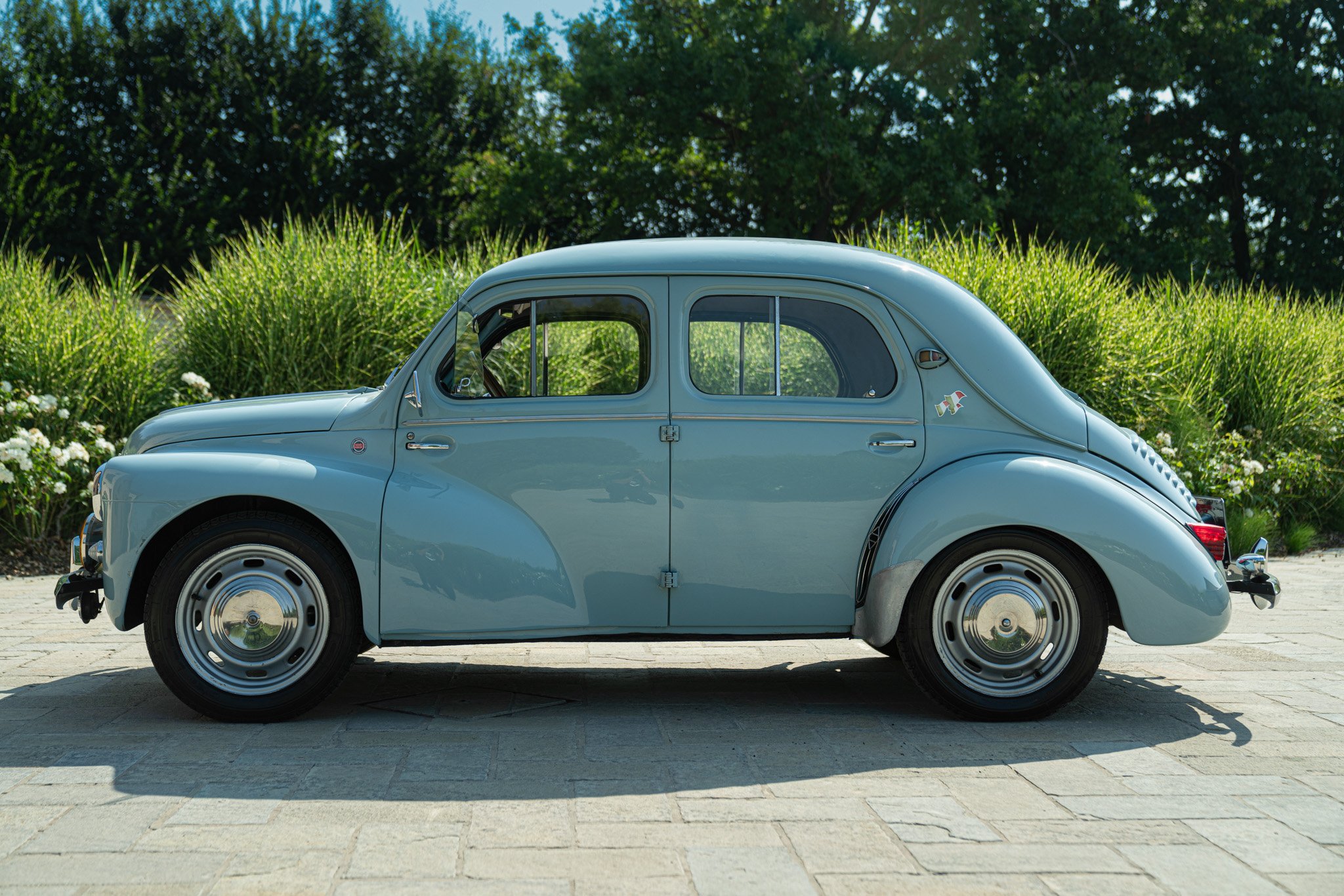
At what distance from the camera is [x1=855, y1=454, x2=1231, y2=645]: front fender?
15.2 feet

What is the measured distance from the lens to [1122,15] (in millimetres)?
26672

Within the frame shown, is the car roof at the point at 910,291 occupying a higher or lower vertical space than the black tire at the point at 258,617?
higher

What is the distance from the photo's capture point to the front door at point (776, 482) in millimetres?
4770

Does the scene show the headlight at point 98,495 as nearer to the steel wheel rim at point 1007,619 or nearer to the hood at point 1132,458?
the steel wheel rim at point 1007,619

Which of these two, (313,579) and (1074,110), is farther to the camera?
(1074,110)

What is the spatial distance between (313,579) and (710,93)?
20404 millimetres

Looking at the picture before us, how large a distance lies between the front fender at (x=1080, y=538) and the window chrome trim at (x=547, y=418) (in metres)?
1.10

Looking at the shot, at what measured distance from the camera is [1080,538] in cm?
463

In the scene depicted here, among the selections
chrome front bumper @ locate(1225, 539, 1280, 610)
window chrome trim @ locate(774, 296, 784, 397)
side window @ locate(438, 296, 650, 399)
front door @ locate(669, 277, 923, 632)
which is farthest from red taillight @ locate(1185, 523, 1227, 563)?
side window @ locate(438, 296, 650, 399)

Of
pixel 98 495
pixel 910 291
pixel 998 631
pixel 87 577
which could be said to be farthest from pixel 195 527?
pixel 998 631

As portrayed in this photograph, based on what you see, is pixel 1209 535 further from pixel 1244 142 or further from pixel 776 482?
pixel 1244 142

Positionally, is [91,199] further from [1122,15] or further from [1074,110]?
[1122,15]

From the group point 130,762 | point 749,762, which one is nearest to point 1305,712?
point 749,762

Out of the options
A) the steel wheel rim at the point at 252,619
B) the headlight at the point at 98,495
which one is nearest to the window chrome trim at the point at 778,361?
the steel wheel rim at the point at 252,619
